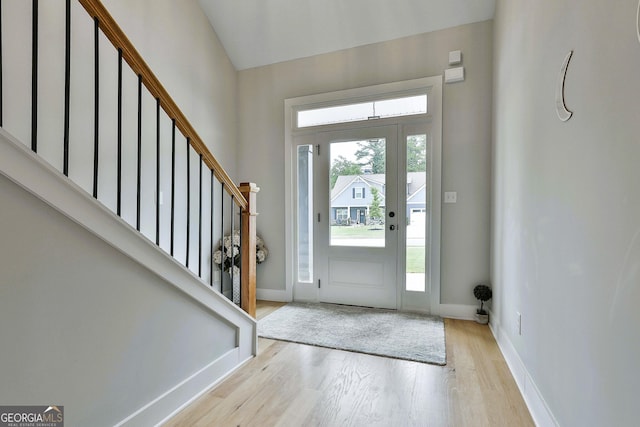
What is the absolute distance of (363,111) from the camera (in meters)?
3.42

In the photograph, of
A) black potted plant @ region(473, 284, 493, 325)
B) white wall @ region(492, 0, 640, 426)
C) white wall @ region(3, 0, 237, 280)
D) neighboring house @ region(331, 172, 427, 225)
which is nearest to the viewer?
white wall @ region(492, 0, 640, 426)

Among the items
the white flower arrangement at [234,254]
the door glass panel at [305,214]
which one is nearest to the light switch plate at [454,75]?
the door glass panel at [305,214]

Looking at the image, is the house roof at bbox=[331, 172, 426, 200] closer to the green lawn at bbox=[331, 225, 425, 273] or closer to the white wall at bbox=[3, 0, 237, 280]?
the green lawn at bbox=[331, 225, 425, 273]

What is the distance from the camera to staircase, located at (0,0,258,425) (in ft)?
3.37

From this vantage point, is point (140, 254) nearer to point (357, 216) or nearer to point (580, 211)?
point (580, 211)

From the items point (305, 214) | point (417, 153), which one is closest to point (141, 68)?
point (305, 214)

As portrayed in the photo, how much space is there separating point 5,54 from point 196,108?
5.23 ft

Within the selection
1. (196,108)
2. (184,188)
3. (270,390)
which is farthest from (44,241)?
(196,108)

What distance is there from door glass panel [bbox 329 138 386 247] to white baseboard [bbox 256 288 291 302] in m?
0.87

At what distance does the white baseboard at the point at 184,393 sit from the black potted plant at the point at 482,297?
2136 millimetres

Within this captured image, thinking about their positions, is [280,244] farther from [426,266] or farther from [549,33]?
[549,33]

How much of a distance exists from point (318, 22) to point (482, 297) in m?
3.19

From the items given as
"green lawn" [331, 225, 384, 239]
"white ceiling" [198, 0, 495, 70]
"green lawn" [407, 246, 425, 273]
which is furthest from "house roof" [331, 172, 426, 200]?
"white ceiling" [198, 0, 495, 70]

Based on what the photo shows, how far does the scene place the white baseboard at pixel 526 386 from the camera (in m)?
1.44
